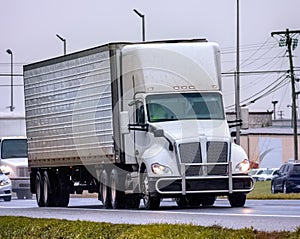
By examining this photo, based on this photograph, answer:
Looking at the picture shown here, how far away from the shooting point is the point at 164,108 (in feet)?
93.6

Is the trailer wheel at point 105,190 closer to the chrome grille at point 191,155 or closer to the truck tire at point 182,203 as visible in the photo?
the truck tire at point 182,203

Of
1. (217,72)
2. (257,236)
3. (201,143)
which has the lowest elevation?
(257,236)

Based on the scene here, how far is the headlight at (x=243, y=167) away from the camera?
27.9 meters

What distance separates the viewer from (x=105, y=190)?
30172mm

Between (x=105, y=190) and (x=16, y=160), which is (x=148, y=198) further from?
(x=16, y=160)

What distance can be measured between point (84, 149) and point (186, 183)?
16.4 feet

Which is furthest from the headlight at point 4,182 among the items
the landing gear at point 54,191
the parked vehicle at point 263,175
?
the parked vehicle at point 263,175

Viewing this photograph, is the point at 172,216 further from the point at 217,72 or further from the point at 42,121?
the point at 42,121

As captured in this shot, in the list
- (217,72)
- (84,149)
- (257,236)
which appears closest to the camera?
(257,236)

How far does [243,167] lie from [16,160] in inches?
821

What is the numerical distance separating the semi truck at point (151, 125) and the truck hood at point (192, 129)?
→ 0.08 ft

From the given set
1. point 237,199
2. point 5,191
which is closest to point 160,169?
point 237,199

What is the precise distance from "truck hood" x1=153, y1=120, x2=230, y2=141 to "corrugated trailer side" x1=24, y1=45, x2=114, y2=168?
2.18 metres

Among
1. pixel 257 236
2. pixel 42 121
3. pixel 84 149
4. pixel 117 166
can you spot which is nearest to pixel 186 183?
pixel 117 166
